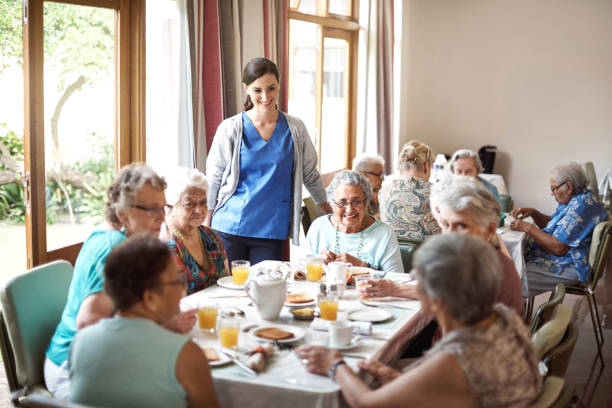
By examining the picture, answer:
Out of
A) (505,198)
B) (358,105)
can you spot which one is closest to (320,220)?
(505,198)

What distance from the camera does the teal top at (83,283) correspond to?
196 cm

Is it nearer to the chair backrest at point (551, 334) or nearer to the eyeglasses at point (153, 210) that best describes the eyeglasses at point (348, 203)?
the eyeglasses at point (153, 210)

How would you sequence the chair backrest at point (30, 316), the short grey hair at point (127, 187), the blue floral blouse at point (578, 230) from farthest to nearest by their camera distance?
the blue floral blouse at point (578, 230), the short grey hair at point (127, 187), the chair backrest at point (30, 316)

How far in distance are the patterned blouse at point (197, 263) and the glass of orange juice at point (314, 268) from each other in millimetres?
372

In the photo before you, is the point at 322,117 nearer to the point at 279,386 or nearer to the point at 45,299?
the point at 45,299

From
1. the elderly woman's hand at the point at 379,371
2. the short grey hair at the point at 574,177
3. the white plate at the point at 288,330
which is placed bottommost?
the elderly woman's hand at the point at 379,371

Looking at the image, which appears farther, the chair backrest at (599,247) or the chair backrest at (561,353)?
the chair backrest at (599,247)

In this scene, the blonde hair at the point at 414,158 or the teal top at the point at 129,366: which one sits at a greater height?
the blonde hair at the point at 414,158

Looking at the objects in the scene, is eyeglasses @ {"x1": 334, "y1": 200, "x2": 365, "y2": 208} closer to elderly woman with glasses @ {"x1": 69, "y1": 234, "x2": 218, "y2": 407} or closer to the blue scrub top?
the blue scrub top

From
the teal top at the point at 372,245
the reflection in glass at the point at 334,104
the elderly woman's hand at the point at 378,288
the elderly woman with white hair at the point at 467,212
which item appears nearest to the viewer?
the elderly woman with white hair at the point at 467,212

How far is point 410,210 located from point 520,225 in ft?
2.47

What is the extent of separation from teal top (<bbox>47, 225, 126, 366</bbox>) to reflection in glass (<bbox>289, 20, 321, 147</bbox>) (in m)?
4.06

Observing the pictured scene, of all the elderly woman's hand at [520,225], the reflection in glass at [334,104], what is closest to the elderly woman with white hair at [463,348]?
the elderly woman's hand at [520,225]

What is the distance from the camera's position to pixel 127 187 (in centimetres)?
225
